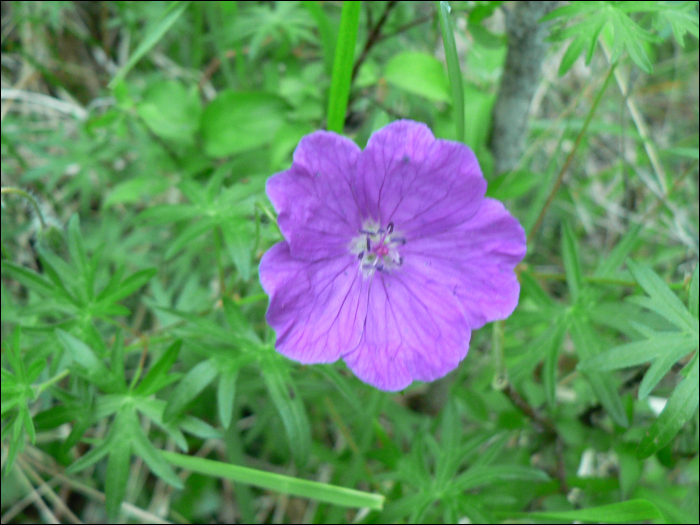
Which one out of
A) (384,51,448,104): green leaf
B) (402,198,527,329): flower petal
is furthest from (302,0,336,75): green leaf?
(402,198,527,329): flower petal

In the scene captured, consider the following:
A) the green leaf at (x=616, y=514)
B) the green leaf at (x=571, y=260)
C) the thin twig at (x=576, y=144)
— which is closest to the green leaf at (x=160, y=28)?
the thin twig at (x=576, y=144)

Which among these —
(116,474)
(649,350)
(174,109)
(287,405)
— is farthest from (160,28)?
(649,350)

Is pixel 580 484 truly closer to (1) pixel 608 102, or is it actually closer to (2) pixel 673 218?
(2) pixel 673 218

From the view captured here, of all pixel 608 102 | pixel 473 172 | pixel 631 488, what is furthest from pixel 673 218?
pixel 473 172

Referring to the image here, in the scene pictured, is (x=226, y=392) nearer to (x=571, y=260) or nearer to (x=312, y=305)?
(x=312, y=305)

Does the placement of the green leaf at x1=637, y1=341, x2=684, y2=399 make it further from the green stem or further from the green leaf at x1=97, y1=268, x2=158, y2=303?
the green leaf at x1=97, y1=268, x2=158, y2=303

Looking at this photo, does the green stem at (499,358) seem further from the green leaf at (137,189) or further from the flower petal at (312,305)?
the green leaf at (137,189)
